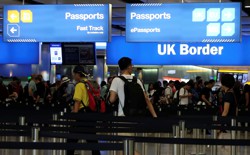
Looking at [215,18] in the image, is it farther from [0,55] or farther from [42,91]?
[0,55]

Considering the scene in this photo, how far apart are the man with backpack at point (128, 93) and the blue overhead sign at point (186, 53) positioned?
8.53 metres

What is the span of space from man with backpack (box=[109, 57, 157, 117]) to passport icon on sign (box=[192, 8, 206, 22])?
6037 millimetres

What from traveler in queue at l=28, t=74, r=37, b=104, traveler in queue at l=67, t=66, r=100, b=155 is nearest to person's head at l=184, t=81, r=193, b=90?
traveler in queue at l=28, t=74, r=37, b=104

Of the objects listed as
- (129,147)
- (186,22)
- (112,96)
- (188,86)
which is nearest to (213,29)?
(186,22)

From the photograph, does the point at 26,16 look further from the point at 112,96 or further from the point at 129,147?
the point at 129,147

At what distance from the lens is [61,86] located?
1925cm

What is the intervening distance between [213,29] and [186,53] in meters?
2.86

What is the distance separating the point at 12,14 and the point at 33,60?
16.8 ft

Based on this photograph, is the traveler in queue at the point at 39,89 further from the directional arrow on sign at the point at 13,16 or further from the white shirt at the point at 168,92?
the directional arrow on sign at the point at 13,16

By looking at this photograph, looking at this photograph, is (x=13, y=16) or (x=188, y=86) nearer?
(x=13, y=16)

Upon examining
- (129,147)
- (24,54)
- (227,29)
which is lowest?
(129,147)

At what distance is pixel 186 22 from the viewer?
15.5 m

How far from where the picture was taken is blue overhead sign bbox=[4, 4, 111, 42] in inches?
618

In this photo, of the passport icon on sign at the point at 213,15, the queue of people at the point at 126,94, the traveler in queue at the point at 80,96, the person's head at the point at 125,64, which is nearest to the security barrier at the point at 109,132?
the queue of people at the point at 126,94
